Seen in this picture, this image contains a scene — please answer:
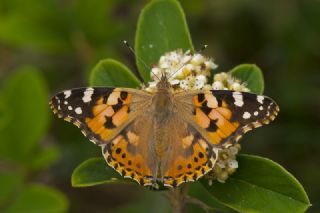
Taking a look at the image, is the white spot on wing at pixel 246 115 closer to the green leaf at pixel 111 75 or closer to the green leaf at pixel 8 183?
the green leaf at pixel 111 75

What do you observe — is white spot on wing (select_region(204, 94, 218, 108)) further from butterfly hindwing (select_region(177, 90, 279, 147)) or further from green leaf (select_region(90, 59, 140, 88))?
green leaf (select_region(90, 59, 140, 88))

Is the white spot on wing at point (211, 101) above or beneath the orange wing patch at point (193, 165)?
above

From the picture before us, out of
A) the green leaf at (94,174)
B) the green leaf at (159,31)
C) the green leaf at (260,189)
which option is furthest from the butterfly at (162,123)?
the green leaf at (159,31)

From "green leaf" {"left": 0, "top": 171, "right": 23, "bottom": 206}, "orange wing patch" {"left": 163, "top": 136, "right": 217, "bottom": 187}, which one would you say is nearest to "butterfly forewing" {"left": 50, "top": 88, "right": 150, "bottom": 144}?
"orange wing patch" {"left": 163, "top": 136, "right": 217, "bottom": 187}

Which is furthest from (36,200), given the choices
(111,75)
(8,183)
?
(111,75)

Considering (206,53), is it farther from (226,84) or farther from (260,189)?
(260,189)

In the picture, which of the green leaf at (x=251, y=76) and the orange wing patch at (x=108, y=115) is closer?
the orange wing patch at (x=108, y=115)

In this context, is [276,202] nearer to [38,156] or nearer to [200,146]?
[200,146]

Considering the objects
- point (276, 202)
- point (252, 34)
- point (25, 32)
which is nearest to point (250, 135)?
point (252, 34)
